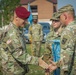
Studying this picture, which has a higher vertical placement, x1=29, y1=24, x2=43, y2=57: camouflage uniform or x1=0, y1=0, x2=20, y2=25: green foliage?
x1=0, y1=0, x2=20, y2=25: green foliage

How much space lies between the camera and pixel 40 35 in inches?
770

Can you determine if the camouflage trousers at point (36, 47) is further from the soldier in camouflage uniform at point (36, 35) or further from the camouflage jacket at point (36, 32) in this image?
the camouflage jacket at point (36, 32)

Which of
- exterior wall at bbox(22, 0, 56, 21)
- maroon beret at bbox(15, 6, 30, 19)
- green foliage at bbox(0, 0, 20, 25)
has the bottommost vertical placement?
exterior wall at bbox(22, 0, 56, 21)

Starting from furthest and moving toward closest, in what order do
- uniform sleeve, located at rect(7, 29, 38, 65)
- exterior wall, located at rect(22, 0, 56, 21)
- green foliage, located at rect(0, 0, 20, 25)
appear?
exterior wall, located at rect(22, 0, 56, 21)
green foliage, located at rect(0, 0, 20, 25)
uniform sleeve, located at rect(7, 29, 38, 65)

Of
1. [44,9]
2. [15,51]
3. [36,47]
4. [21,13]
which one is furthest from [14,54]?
[44,9]

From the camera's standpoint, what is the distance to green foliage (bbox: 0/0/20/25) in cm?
3022

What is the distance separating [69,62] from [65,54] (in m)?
0.15

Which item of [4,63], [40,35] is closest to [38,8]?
[40,35]

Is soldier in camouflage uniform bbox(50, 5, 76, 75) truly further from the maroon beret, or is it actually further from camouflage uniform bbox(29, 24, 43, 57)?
camouflage uniform bbox(29, 24, 43, 57)

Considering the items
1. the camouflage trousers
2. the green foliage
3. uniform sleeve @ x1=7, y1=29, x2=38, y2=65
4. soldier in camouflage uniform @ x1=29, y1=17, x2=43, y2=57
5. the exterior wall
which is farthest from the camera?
the exterior wall

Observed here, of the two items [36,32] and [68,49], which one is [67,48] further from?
[36,32]

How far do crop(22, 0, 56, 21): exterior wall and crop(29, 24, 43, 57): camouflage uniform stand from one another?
183 ft

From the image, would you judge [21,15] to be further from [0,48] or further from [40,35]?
[40,35]

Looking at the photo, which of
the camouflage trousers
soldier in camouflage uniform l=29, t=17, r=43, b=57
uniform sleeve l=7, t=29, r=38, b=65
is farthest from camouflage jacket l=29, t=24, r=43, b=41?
uniform sleeve l=7, t=29, r=38, b=65
